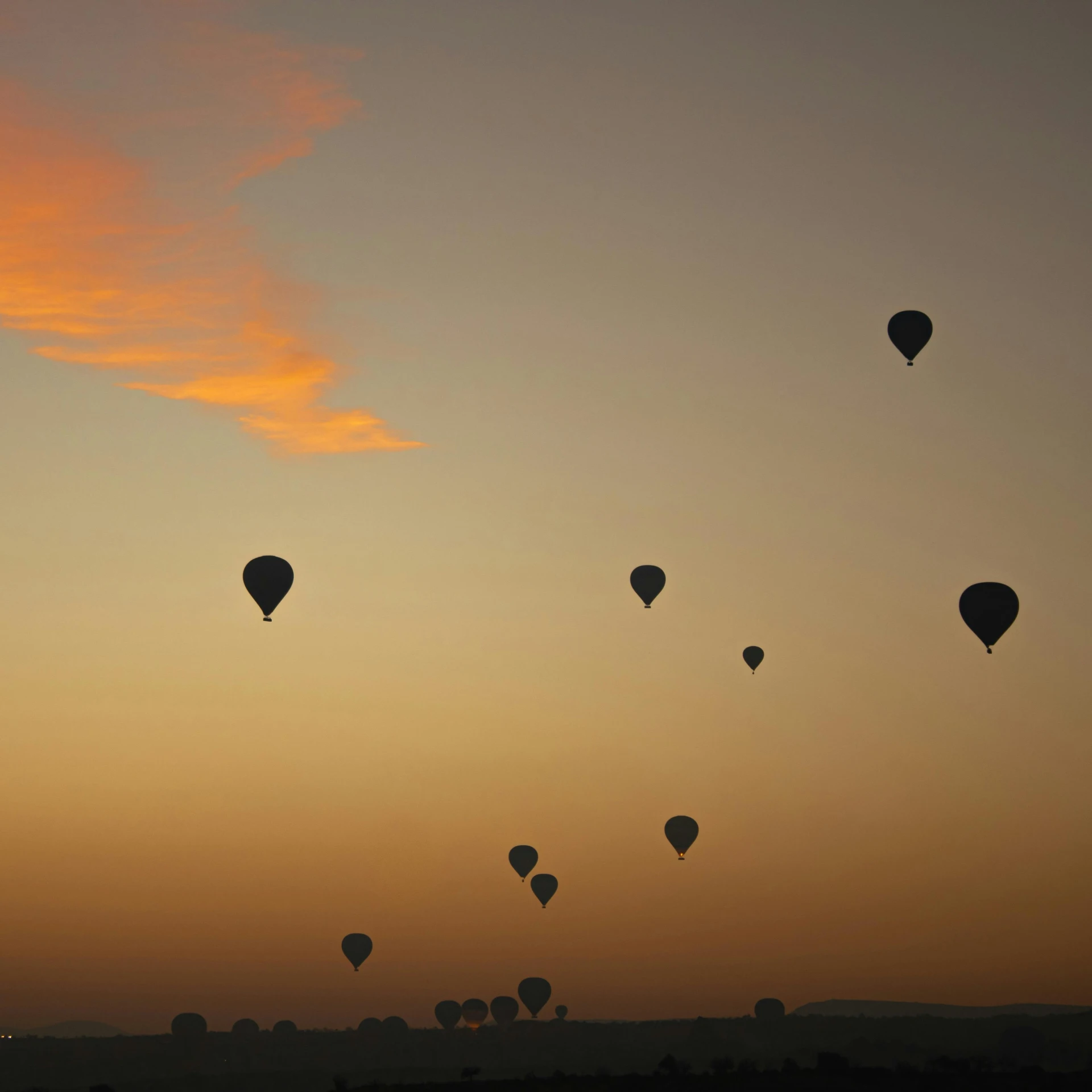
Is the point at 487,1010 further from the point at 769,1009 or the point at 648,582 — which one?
the point at 648,582

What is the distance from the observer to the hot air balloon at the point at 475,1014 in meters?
170

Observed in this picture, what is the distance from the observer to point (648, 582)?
3423 inches

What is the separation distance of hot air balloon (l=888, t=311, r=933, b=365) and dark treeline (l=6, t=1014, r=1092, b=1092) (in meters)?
28.9

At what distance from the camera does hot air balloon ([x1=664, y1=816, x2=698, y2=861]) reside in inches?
3841

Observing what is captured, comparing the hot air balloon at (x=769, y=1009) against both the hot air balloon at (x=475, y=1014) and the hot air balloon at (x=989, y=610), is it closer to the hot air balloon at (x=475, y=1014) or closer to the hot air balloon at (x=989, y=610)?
the hot air balloon at (x=475, y=1014)

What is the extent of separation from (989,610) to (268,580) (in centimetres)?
3167

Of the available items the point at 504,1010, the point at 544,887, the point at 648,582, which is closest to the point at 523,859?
the point at 544,887

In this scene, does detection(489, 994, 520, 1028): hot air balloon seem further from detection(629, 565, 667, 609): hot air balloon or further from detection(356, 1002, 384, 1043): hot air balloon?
detection(629, 565, 667, 609): hot air balloon

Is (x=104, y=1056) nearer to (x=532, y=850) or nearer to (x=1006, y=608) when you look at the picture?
(x=532, y=850)

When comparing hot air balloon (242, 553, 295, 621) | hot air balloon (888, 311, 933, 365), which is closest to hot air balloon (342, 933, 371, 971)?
hot air balloon (242, 553, 295, 621)

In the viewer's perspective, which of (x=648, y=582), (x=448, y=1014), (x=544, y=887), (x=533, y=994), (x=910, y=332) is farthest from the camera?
(x=448, y=1014)

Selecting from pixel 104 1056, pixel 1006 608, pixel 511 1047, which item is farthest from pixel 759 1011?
pixel 1006 608

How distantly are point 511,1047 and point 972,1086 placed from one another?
99.8 m

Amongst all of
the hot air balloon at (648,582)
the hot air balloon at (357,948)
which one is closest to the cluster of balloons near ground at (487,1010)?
the hot air balloon at (357,948)
